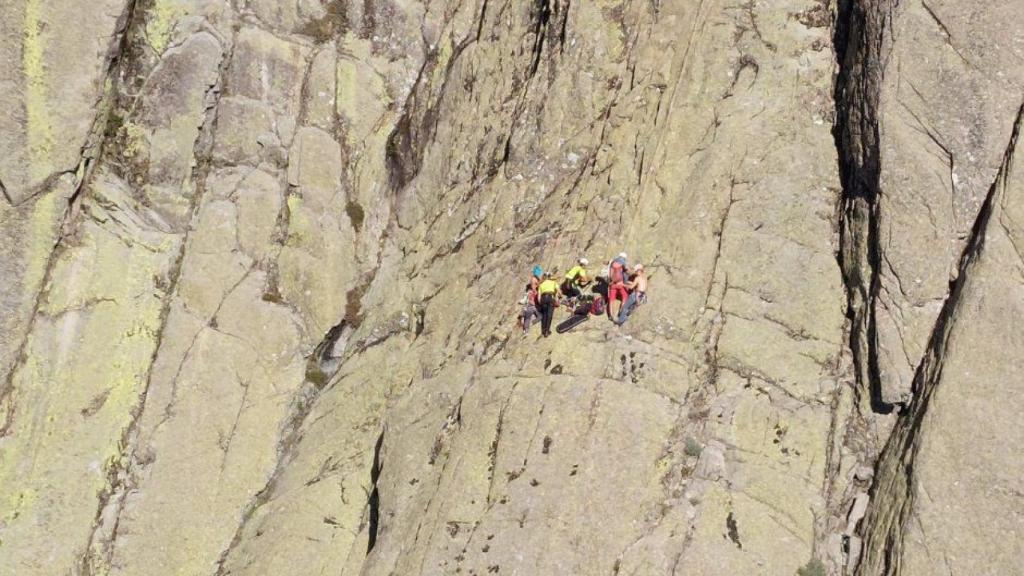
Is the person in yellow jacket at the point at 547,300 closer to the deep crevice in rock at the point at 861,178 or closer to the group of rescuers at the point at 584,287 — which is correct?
the group of rescuers at the point at 584,287

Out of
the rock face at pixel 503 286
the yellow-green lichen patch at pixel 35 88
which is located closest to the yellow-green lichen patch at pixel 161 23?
the rock face at pixel 503 286

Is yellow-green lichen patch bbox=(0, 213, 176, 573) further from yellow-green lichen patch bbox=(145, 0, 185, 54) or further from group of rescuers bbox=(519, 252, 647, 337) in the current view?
group of rescuers bbox=(519, 252, 647, 337)

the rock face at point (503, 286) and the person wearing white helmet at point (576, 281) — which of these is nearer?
the rock face at point (503, 286)

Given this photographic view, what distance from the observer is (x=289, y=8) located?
121 feet

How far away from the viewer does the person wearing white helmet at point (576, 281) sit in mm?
26797

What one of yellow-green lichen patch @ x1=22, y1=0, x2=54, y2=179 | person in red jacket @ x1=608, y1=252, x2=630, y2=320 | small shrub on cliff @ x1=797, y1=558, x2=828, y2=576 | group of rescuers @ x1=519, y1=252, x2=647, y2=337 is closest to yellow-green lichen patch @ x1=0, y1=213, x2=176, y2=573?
yellow-green lichen patch @ x1=22, y1=0, x2=54, y2=179

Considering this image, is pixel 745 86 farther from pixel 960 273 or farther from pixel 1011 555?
pixel 1011 555

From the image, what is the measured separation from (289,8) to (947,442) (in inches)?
1009

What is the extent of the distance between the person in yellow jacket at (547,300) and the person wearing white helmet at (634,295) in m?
1.67

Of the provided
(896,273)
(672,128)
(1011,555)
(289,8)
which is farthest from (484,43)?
(1011,555)

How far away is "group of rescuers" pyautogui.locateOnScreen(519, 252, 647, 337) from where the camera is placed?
86.4ft

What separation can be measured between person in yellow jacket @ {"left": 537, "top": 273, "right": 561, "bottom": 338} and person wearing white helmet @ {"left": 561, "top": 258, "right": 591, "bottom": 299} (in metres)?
0.23

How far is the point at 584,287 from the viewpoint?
27.0 m

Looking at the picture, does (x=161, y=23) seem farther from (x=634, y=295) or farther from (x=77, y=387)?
(x=634, y=295)
